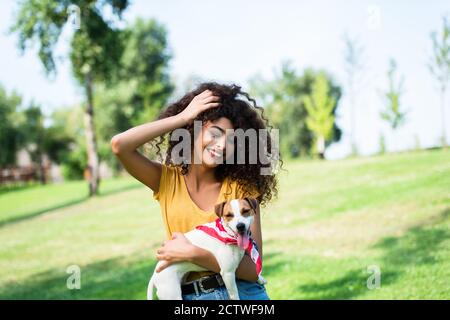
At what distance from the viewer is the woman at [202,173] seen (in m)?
2.39

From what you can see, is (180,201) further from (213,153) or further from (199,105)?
(199,105)

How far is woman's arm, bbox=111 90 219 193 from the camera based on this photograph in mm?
2377

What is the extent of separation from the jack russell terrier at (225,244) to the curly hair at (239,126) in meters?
0.34

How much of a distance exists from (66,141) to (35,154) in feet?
11.2

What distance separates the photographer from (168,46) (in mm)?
45594

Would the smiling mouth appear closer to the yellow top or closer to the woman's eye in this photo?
the woman's eye

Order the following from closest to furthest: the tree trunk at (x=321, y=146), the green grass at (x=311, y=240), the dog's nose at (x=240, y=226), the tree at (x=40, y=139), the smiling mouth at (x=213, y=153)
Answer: the dog's nose at (x=240, y=226) → the smiling mouth at (x=213, y=153) → the green grass at (x=311, y=240) → the tree trunk at (x=321, y=146) → the tree at (x=40, y=139)

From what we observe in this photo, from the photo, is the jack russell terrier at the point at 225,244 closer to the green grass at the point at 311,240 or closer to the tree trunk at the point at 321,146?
the green grass at the point at 311,240

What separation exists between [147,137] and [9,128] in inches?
1500

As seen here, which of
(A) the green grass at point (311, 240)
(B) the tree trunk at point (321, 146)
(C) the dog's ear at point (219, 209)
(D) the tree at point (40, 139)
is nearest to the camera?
(C) the dog's ear at point (219, 209)

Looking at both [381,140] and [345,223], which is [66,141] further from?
[345,223]

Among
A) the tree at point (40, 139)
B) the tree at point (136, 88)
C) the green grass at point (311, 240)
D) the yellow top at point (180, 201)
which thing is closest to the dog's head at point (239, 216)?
the yellow top at point (180, 201)

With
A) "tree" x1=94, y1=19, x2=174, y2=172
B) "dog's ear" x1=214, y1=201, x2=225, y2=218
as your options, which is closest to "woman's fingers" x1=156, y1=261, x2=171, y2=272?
"dog's ear" x1=214, y1=201, x2=225, y2=218
